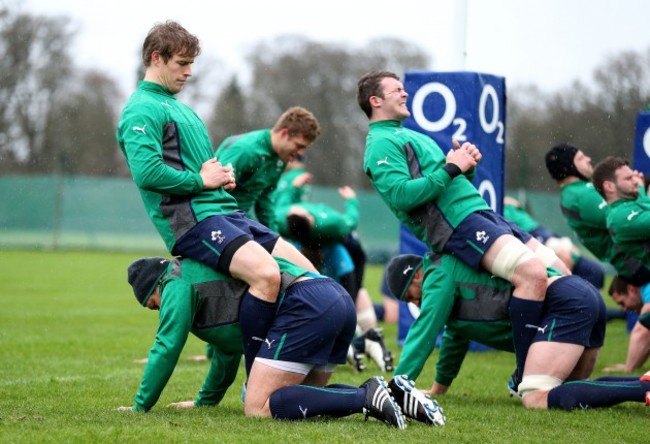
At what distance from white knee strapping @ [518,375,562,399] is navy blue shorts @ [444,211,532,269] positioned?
32.8 inches

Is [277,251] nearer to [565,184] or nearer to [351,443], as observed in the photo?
[351,443]

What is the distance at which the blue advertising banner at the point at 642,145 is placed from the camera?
11.9 meters

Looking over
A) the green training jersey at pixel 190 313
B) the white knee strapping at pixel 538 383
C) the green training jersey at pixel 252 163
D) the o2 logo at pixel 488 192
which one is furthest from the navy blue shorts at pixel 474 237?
the o2 logo at pixel 488 192

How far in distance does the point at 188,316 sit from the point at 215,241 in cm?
46

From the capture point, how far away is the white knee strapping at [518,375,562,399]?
688 centimetres

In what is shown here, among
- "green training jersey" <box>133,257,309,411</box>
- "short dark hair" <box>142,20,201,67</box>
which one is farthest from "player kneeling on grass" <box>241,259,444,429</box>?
"short dark hair" <box>142,20,201,67</box>

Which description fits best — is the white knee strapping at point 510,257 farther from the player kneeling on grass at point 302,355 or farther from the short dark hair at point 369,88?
the short dark hair at point 369,88

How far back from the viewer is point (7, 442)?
4.83 m

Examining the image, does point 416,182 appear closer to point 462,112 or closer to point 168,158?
point 168,158

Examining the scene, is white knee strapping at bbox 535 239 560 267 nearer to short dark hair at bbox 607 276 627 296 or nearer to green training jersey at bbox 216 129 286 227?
green training jersey at bbox 216 129 286 227

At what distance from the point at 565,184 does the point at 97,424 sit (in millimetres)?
6792

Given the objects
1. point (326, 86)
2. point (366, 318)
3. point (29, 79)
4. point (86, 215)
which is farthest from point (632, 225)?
point (326, 86)

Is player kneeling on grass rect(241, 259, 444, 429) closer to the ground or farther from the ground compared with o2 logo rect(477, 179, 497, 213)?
closer to the ground

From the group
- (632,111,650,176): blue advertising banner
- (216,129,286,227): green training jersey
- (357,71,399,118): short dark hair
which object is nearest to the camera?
(357,71,399,118): short dark hair
